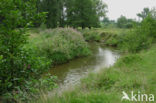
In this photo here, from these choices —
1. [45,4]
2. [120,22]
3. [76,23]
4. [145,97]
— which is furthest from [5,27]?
[120,22]

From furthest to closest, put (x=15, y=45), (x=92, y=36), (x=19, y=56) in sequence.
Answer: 1. (x=92, y=36)
2. (x=19, y=56)
3. (x=15, y=45)

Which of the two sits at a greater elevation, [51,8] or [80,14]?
[51,8]

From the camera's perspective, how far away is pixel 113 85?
16.2ft

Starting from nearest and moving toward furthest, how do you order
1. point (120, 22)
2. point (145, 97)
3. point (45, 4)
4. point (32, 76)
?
point (145, 97) → point (32, 76) → point (45, 4) → point (120, 22)

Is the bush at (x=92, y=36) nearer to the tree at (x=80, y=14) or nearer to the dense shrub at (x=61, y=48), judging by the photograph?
the tree at (x=80, y=14)

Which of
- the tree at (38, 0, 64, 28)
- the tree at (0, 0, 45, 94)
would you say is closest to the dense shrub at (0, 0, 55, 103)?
the tree at (0, 0, 45, 94)

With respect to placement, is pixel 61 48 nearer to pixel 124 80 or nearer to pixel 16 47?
pixel 124 80

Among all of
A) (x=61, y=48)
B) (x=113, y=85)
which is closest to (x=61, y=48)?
(x=61, y=48)

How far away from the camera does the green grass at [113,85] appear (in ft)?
10.5

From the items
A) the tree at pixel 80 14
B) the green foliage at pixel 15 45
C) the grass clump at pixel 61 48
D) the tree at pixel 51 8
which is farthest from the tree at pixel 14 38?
the tree at pixel 80 14

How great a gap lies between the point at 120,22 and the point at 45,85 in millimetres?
44975

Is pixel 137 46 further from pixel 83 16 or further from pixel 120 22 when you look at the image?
pixel 120 22

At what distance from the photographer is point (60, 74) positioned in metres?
8.75

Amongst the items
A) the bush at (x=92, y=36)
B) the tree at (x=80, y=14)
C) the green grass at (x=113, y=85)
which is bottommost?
the green grass at (x=113, y=85)
